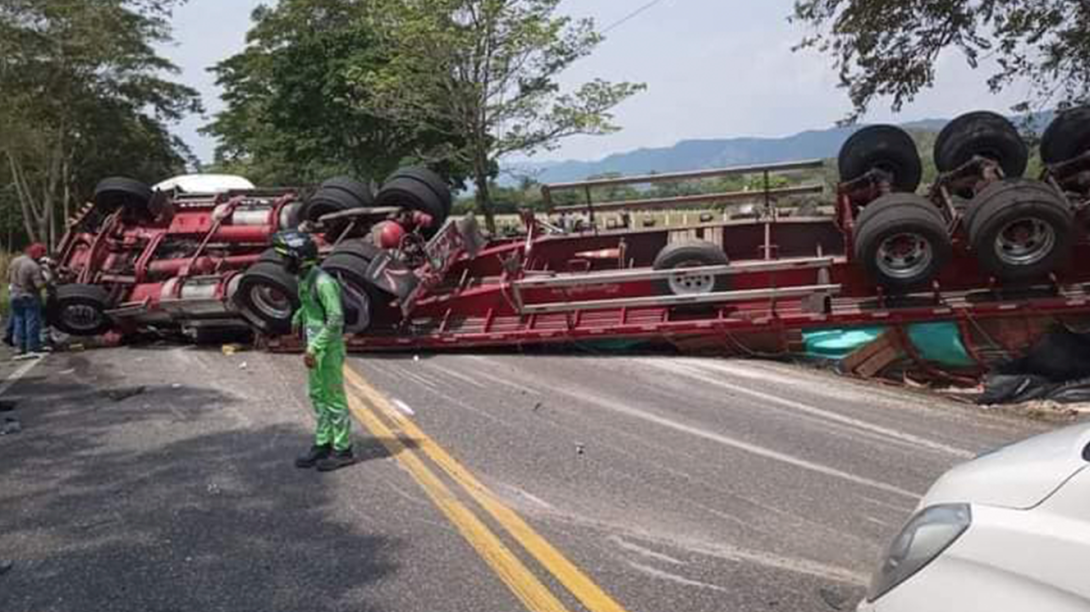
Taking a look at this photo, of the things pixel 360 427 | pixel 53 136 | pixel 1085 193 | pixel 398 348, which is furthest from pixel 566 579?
pixel 53 136

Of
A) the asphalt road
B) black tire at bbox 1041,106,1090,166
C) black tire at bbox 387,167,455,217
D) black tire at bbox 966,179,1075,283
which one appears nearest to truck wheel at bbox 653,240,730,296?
the asphalt road

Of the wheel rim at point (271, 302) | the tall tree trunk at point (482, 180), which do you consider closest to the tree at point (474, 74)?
the tall tree trunk at point (482, 180)

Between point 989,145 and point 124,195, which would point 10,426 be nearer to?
point 124,195

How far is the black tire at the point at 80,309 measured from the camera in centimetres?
1175

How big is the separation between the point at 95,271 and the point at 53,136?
856 inches

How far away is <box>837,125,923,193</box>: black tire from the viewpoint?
9758 millimetres

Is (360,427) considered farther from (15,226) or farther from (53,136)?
(15,226)

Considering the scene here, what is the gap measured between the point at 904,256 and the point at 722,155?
184 feet

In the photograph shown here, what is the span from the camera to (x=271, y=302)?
35.0 feet

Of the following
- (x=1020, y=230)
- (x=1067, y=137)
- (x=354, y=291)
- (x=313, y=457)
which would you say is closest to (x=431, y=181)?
(x=354, y=291)

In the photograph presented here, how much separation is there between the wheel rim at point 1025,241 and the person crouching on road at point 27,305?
11455 mm

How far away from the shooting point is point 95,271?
40.2ft

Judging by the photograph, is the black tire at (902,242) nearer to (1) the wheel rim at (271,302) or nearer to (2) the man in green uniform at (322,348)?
(2) the man in green uniform at (322,348)

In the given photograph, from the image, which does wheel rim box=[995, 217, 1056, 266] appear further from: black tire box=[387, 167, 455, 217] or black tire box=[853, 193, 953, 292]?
black tire box=[387, 167, 455, 217]
